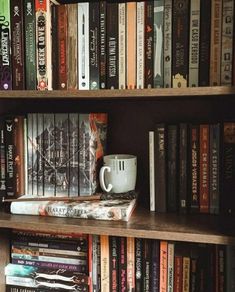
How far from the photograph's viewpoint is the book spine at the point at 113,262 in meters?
0.89

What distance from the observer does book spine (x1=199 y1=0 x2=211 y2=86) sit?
830mm

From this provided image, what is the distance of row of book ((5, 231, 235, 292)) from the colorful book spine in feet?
1.35

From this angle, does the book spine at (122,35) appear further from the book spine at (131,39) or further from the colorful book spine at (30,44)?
the colorful book spine at (30,44)

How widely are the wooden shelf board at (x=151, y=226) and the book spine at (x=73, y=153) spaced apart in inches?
4.6

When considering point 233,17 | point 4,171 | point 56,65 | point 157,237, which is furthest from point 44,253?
point 233,17

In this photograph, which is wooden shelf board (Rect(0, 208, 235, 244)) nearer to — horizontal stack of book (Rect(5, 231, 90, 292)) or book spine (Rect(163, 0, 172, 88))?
horizontal stack of book (Rect(5, 231, 90, 292))

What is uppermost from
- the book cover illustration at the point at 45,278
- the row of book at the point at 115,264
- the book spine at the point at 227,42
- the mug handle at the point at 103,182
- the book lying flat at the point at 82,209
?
the book spine at the point at 227,42

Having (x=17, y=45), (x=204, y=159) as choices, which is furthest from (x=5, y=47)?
(x=204, y=159)

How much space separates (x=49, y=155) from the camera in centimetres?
96

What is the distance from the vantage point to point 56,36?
0.92 meters

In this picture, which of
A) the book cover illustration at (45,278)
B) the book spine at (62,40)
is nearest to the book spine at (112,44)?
the book spine at (62,40)

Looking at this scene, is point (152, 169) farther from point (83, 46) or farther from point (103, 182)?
point (83, 46)

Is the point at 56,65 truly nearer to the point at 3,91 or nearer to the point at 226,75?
the point at 3,91

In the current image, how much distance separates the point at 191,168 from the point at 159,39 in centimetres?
32
